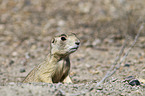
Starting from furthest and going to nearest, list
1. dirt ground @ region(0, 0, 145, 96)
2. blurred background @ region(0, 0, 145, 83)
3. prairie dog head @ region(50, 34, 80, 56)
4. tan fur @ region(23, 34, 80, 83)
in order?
blurred background @ region(0, 0, 145, 83) < tan fur @ region(23, 34, 80, 83) < prairie dog head @ region(50, 34, 80, 56) < dirt ground @ region(0, 0, 145, 96)

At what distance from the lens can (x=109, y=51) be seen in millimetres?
7777

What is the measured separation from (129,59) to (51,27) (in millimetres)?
4692

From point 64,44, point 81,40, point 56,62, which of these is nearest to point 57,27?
point 81,40

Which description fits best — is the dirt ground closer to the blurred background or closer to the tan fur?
the blurred background

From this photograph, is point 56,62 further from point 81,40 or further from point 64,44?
point 81,40

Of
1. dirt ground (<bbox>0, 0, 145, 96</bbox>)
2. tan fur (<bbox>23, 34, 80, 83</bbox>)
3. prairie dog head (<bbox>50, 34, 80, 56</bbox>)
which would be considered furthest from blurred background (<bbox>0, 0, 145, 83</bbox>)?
prairie dog head (<bbox>50, 34, 80, 56</bbox>)

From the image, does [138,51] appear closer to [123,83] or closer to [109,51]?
[109,51]

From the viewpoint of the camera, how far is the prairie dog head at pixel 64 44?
12.1 ft

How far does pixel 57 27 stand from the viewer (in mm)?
10586

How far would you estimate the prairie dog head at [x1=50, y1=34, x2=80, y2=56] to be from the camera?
12.1 feet

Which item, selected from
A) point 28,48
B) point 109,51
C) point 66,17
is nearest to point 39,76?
point 109,51

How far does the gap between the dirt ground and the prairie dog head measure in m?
0.53

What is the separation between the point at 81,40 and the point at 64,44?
518 centimetres

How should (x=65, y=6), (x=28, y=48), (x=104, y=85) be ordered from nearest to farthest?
(x=104, y=85) → (x=28, y=48) → (x=65, y=6)
